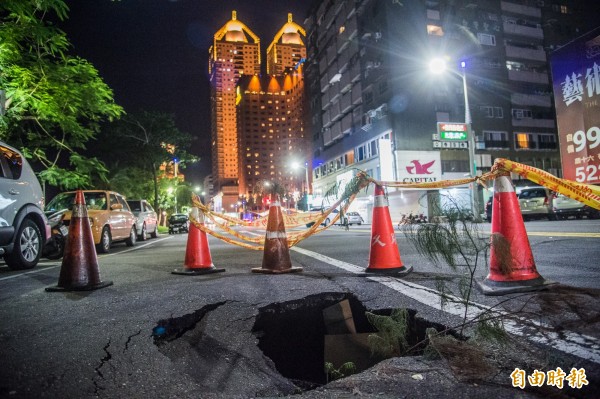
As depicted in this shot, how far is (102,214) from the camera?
436 inches

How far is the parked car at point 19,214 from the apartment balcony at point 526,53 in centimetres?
5178

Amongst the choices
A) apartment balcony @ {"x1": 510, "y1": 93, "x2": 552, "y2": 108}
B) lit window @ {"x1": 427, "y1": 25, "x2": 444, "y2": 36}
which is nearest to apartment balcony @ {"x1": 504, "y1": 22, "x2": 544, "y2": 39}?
apartment balcony @ {"x1": 510, "y1": 93, "x2": 552, "y2": 108}

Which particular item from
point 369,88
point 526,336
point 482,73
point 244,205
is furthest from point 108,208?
point 244,205

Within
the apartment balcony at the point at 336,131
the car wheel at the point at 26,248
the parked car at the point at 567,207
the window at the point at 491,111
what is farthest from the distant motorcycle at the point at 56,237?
the apartment balcony at the point at 336,131

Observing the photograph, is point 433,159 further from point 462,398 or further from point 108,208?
point 462,398

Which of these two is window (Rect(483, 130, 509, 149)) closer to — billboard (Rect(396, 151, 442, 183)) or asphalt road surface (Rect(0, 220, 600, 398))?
billboard (Rect(396, 151, 442, 183))

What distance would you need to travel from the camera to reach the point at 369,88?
1845 inches

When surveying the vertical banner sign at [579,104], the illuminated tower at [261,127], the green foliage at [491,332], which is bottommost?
the green foliage at [491,332]

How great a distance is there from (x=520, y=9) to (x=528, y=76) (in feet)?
27.2

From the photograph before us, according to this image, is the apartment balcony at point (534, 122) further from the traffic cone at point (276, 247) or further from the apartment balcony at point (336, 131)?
the traffic cone at point (276, 247)

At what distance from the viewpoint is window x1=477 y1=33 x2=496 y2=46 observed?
149 feet

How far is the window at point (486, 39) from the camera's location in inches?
1783

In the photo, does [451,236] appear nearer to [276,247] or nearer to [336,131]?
[276,247]

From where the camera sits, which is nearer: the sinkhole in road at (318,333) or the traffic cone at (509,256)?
the sinkhole in road at (318,333)
